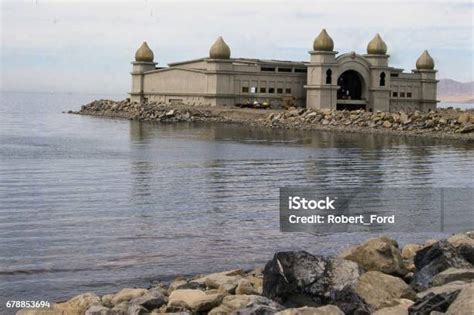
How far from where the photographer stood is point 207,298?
33.8 feet

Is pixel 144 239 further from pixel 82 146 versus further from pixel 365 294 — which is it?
pixel 82 146

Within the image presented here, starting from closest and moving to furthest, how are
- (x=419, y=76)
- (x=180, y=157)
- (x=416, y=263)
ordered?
1. (x=416, y=263)
2. (x=180, y=157)
3. (x=419, y=76)

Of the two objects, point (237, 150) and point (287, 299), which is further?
point (237, 150)

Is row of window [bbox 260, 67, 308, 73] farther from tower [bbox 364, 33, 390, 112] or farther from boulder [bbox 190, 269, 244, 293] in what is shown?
boulder [bbox 190, 269, 244, 293]

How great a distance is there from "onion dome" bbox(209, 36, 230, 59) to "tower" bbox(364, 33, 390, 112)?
15.6m

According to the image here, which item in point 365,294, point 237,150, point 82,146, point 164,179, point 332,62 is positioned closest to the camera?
point 365,294

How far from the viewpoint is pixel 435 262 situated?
1095 cm

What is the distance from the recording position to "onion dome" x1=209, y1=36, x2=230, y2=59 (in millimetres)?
82125

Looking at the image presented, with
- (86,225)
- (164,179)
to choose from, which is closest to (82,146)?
(164,179)

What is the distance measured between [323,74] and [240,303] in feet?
234

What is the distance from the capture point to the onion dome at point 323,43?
8038cm

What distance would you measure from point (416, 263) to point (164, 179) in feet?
63.3

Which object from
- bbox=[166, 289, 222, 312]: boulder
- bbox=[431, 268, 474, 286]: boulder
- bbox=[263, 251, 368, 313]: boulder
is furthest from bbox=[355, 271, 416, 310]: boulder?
bbox=[166, 289, 222, 312]: boulder

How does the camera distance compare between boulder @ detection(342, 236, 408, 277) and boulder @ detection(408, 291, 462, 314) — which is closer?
boulder @ detection(408, 291, 462, 314)
